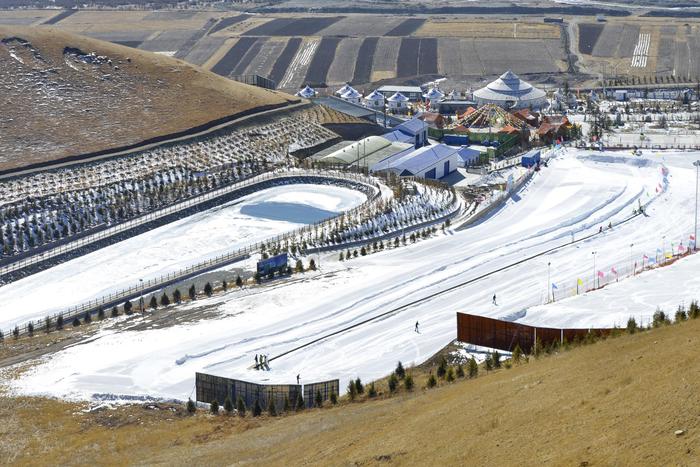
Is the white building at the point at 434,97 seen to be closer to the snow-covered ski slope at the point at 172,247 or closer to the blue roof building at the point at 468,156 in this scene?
the blue roof building at the point at 468,156

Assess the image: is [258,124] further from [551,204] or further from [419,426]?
[419,426]

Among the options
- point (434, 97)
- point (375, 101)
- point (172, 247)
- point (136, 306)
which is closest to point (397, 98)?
point (375, 101)

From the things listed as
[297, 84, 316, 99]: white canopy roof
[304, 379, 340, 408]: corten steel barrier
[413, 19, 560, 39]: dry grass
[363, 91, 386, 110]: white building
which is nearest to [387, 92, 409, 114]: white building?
[363, 91, 386, 110]: white building

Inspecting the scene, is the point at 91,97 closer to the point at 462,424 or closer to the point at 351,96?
the point at 351,96

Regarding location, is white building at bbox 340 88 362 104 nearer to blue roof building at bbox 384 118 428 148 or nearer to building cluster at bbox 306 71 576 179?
building cluster at bbox 306 71 576 179

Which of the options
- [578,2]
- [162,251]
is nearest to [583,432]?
[162,251]

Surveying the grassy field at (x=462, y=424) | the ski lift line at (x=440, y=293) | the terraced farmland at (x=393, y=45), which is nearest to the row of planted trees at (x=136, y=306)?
the ski lift line at (x=440, y=293)
